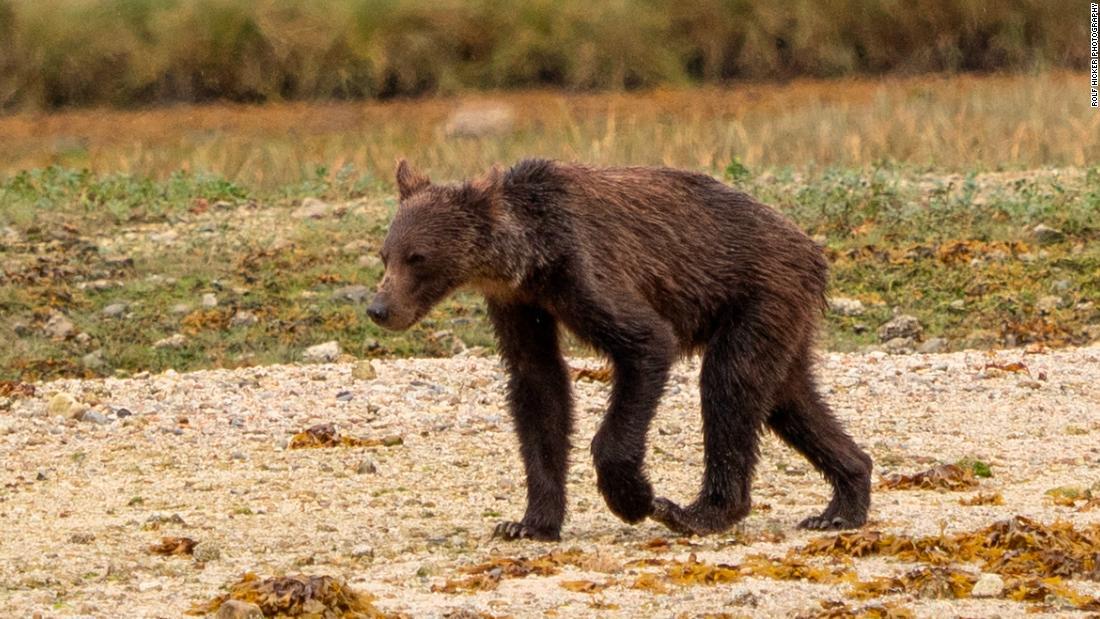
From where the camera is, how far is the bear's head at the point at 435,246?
7.45 m

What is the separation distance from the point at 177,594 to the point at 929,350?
677 centimetres

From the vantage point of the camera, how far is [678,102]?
2070 centimetres

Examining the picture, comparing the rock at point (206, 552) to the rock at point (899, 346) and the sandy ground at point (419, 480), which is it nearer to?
the sandy ground at point (419, 480)

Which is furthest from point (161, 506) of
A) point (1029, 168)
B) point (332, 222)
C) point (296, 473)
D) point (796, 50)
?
point (796, 50)

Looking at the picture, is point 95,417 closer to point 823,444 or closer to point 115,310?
point 115,310

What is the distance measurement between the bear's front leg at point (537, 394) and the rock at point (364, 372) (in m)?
3.11

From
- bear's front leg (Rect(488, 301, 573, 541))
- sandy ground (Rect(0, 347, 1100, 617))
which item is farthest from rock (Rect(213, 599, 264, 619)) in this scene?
bear's front leg (Rect(488, 301, 573, 541))

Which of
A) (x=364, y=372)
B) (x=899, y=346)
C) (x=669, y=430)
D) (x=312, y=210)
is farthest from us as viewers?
(x=312, y=210)

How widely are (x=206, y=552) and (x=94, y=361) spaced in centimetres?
543

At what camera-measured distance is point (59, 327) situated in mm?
12766

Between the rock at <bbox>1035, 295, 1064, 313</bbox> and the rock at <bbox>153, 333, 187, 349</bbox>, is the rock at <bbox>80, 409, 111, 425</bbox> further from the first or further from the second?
the rock at <bbox>1035, 295, 1064, 313</bbox>

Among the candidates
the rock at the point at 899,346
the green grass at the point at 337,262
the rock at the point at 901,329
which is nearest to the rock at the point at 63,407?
the green grass at the point at 337,262

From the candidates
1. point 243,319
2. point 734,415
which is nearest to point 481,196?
point 734,415

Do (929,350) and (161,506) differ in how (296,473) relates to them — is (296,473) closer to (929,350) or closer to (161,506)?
(161,506)
